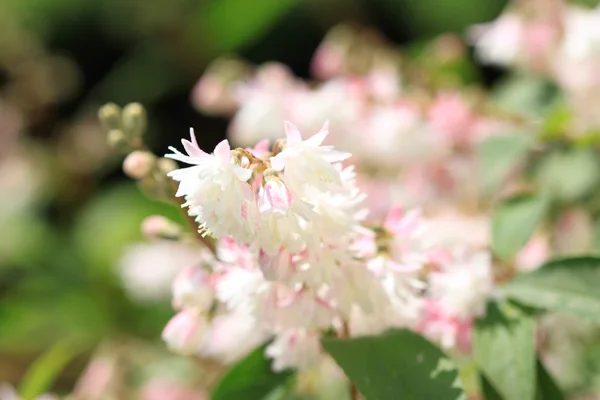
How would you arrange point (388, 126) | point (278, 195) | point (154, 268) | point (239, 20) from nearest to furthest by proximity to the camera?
1. point (278, 195)
2. point (388, 126)
3. point (154, 268)
4. point (239, 20)

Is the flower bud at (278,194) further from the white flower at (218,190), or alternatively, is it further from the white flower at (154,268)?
the white flower at (154,268)

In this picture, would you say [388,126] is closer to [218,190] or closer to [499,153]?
[499,153]

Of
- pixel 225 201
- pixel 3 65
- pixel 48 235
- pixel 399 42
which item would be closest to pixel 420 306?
pixel 225 201

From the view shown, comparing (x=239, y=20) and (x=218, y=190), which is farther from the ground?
(x=218, y=190)

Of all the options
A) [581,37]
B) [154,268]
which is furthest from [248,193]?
[154,268]

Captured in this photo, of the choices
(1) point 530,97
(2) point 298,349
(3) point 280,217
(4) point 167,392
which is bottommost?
(4) point 167,392

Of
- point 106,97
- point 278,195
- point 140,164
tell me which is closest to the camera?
point 278,195

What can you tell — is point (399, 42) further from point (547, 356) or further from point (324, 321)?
point (324, 321)
